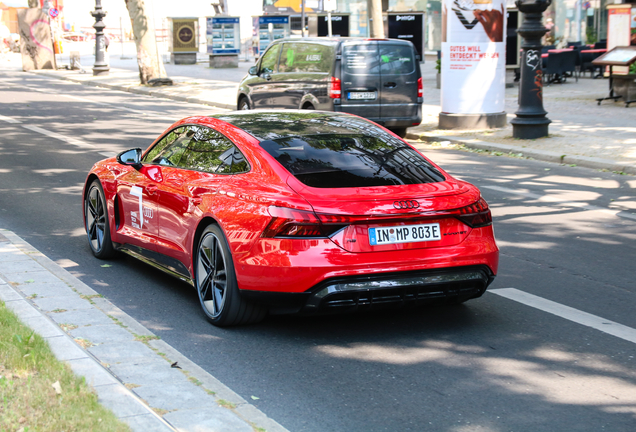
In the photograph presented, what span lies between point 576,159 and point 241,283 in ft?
30.1

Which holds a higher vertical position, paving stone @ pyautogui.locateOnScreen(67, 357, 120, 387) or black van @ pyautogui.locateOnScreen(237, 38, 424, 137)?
black van @ pyautogui.locateOnScreen(237, 38, 424, 137)

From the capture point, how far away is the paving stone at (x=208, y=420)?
3.74m

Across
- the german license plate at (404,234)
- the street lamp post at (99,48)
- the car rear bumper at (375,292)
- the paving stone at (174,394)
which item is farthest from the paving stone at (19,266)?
the street lamp post at (99,48)

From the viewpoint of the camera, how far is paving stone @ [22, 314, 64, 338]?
15.6ft

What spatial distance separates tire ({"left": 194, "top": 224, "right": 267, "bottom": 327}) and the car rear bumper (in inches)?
6.4

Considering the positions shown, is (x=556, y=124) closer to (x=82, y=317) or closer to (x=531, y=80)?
(x=531, y=80)

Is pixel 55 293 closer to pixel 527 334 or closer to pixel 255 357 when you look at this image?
pixel 255 357

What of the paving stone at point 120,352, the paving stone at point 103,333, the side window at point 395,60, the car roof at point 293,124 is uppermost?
the side window at point 395,60

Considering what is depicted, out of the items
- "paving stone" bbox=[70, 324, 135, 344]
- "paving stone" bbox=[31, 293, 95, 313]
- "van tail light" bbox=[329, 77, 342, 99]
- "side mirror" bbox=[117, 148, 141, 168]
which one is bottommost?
"paving stone" bbox=[70, 324, 135, 344]

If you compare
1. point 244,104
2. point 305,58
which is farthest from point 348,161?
point 244,104

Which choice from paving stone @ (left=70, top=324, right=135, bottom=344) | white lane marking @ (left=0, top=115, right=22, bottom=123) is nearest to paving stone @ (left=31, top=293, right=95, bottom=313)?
paving stone @ (left=70, top=324, right=135, bottom=344)

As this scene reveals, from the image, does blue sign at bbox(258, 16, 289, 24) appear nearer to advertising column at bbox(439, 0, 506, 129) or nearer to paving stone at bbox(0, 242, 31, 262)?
advertising column at bbox(439, 0, 506, 129)

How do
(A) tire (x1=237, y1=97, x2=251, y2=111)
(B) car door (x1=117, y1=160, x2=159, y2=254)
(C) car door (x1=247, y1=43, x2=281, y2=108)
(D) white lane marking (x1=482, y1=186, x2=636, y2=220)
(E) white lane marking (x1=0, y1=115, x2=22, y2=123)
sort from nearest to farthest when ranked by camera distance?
(B) car door (x1=117, y1=160, x2=159, y2=254) < (D) white lane marking (x1=482, y1=186, x2=636, y2=220) < (C) car door (x1=247, y1=43, x2=281, y2=108) < (A) tire (x1=237, y1=97, x2=251, y2=111) < (E) white lane marking (x1=0, y1=115, x2=22, y2=123)

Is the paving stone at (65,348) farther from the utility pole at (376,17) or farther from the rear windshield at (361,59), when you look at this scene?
the utility pole at (376,17)
